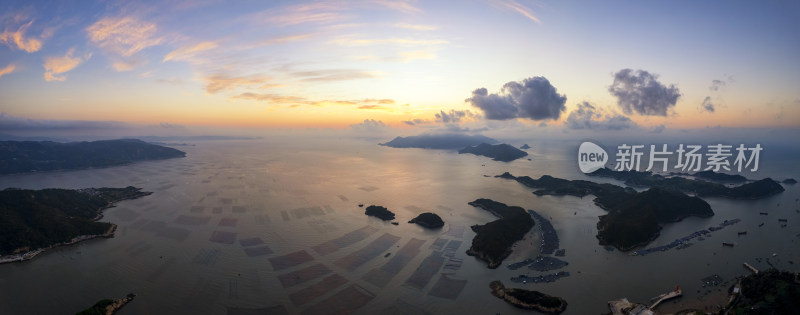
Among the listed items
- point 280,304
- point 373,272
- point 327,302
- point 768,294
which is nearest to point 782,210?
point 768,294

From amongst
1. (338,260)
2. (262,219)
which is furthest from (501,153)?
(338,260)

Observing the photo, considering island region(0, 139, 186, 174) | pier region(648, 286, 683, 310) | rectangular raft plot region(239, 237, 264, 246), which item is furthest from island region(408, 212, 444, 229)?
island region(0, 139, 186, 174)

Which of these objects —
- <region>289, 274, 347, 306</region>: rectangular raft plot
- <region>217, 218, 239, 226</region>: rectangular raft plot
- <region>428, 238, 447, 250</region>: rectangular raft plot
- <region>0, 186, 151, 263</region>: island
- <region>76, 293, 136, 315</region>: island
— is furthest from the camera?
<region>217, 218, 239, 226</region>: rectangular raft plot

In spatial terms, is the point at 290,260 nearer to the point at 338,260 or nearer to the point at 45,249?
the point at 338,260

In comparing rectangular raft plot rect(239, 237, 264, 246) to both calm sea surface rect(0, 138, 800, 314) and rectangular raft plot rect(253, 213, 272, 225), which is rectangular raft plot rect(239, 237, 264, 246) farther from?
rectangular raft plot rect(253, 213, 272, 225)

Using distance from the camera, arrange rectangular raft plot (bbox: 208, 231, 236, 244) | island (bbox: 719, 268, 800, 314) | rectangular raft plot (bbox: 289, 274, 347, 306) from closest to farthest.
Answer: island (bbox: 719, 268, 800, 314) < rectangular raft plot (bbox: 289, 274, 347, 306) < rectangular raft plot (bbox: 208, 231, 236, 244)

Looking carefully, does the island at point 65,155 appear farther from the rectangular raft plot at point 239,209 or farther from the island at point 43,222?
the rectangular raft plot at point 239,209

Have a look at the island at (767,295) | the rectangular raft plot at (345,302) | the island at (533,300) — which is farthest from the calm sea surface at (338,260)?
the island at (767,295)
